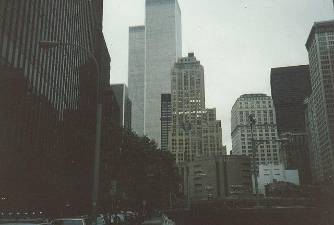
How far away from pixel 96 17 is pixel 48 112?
135 feet

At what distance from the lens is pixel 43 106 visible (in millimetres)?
49750

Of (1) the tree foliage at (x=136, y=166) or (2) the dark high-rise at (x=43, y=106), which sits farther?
(1) the tree foliage at (x=136, y=166)

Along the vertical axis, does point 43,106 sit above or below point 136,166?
above

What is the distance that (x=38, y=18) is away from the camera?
47188mm

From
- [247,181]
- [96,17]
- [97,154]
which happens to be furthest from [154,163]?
[247,181]

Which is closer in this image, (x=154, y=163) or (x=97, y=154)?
(x=97, y=154)

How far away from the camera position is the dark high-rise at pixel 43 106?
40094mm

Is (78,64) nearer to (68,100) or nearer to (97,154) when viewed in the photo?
(68,100)

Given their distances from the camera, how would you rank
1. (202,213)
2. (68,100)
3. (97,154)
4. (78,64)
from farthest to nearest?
(78,64) < (68,100) < (202,213) < (97,154)

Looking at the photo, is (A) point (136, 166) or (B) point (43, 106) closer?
(B) point (43, 106)

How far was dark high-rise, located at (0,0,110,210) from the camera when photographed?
40094 mm

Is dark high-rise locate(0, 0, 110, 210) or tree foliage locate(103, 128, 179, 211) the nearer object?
dark high-rise locate(0, 0, 110, 210)

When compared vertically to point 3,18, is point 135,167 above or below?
below

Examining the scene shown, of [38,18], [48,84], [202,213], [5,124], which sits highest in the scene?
[38,18]
